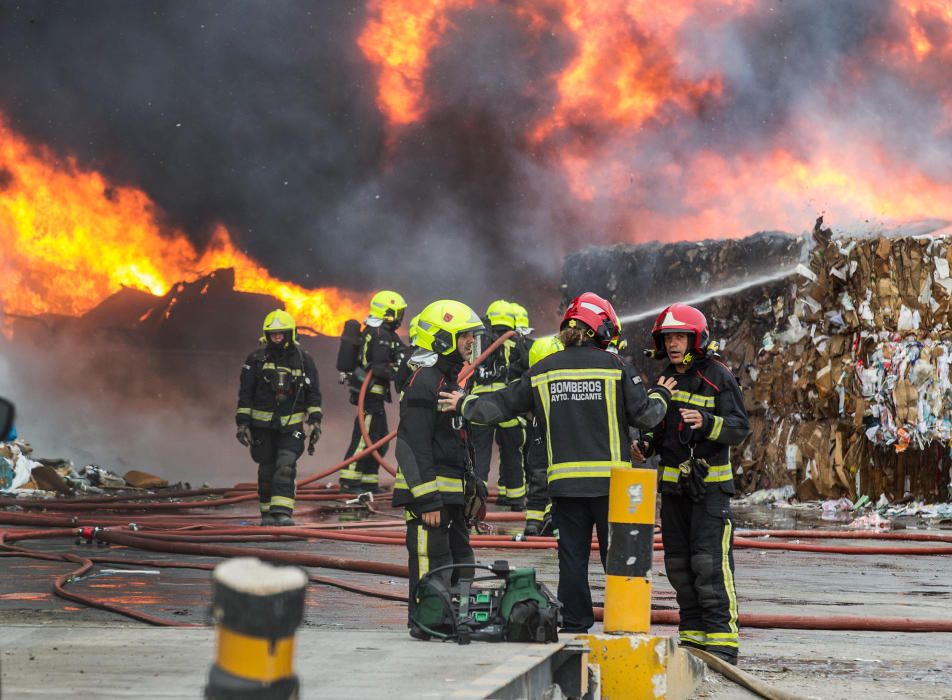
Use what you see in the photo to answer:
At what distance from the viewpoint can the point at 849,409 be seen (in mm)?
13523

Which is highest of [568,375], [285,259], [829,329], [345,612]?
[285,259]

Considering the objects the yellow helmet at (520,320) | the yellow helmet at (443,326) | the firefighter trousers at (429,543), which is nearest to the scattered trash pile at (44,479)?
the yellow helmet at (520,320)

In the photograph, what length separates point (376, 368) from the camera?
13656mm

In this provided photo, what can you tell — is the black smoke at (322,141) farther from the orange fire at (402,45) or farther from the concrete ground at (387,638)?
the concrete ground at (387,638)

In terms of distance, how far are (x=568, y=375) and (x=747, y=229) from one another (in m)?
16.0

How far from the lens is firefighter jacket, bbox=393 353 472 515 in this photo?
5.72 meters

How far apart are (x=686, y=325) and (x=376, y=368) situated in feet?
26.8

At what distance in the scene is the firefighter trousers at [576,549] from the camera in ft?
18.0

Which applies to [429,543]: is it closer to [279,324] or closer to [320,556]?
[320,556]

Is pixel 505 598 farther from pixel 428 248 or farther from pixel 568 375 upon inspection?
pixel 428 248

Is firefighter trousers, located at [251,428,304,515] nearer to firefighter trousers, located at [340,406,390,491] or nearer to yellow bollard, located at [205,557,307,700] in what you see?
firefighter trousers, located at [340,406,390,491]

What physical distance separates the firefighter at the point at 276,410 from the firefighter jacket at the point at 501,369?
4.91 ft

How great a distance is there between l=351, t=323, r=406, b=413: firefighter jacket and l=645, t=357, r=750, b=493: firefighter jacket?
7644mm

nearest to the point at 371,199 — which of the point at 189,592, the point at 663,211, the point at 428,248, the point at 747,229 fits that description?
the point at 428,248
